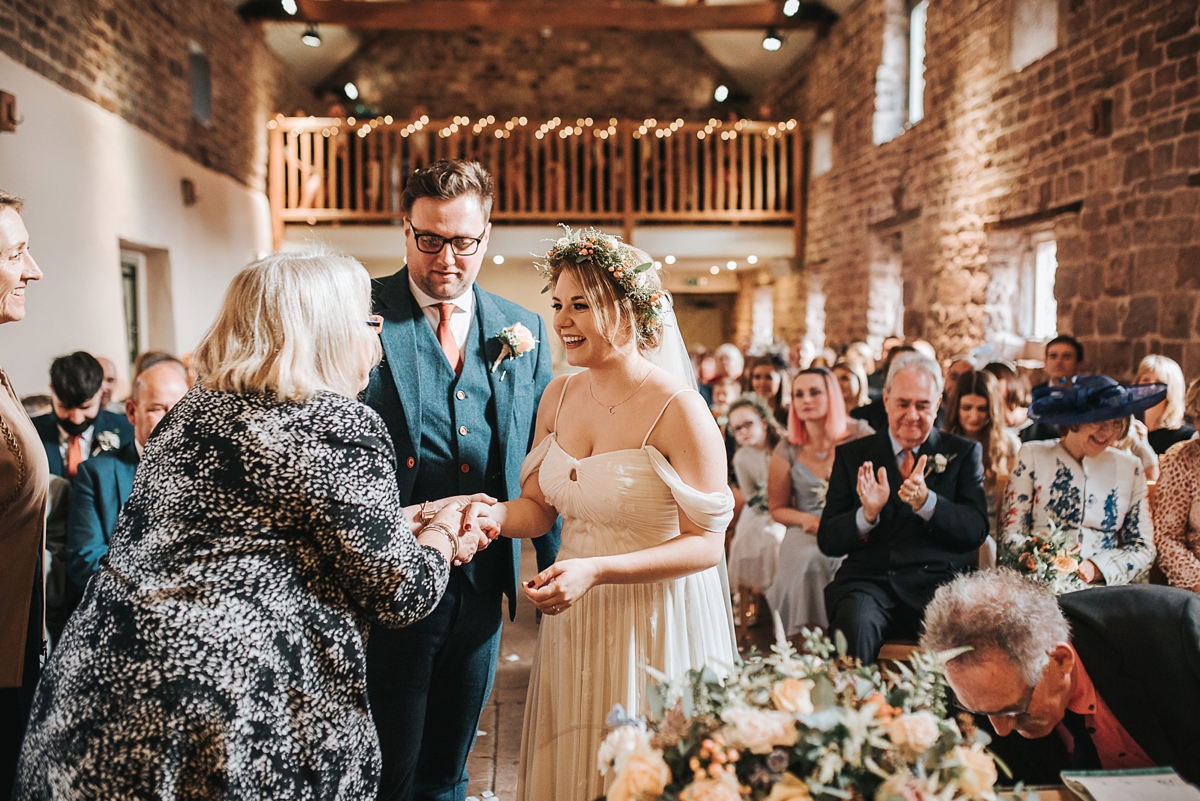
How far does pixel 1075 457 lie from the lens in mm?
3238

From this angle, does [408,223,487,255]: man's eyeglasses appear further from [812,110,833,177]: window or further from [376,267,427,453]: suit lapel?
[812,110,833,177]: window

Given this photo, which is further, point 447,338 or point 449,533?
point 447,338

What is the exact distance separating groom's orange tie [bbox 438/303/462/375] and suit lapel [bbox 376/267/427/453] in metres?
0.05

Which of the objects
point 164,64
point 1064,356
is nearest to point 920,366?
point 1064,356

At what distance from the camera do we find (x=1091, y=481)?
3166 mm

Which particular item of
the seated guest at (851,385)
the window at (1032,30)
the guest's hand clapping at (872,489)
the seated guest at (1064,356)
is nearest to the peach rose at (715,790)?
the guest's hand clapping at (872,489)

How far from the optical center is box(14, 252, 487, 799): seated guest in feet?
4.11

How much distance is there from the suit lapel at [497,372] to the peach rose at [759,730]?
3.75 ft

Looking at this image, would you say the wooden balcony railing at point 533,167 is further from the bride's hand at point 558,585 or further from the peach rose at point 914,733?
the peach rose at point 914,733

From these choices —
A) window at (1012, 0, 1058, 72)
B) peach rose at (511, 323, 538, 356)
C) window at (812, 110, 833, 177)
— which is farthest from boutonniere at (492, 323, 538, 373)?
window at (812, 110, 833, 177)

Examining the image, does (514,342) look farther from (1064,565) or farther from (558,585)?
(1064,565)

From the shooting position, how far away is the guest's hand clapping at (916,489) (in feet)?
9.03

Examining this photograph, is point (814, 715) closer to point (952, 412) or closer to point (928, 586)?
point (928, 586)

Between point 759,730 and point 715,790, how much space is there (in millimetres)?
86
